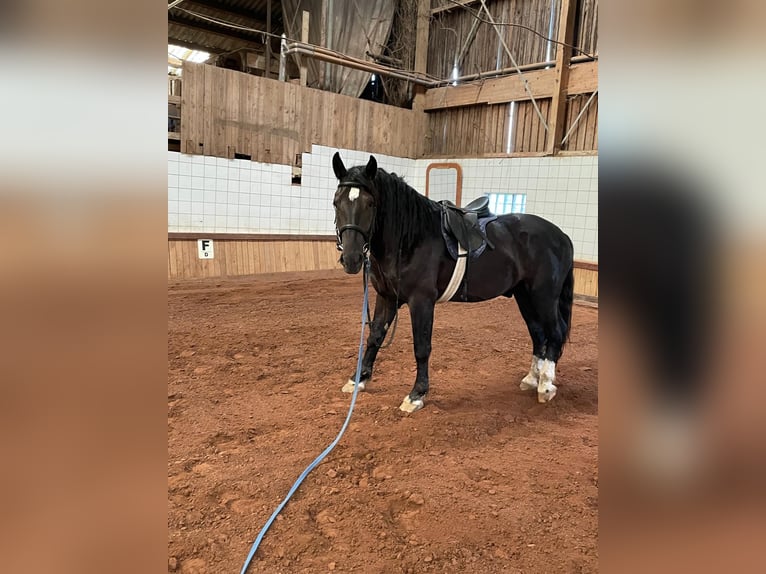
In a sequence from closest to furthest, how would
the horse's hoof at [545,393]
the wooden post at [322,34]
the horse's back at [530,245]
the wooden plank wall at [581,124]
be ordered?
the horse's hoof at [545,393] → the horse's back at [530,245] → the wooden plank wall at [581,124] → the wooden post at [322,34]

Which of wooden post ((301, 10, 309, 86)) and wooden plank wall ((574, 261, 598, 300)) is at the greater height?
wooden post ((301, 10, 309, 86))

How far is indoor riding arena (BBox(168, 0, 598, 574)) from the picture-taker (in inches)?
Answer: 70.2

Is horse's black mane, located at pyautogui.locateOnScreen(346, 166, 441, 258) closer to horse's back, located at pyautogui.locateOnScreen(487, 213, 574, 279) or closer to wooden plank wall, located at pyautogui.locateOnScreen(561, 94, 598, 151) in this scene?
horse's back, located at pyautogui.locateOnScreen(487, 213, 574, 279)

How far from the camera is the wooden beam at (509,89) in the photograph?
20.5ft

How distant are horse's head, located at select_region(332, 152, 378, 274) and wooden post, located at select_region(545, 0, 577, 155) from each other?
4.95m

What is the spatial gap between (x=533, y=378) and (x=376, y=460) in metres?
1.47

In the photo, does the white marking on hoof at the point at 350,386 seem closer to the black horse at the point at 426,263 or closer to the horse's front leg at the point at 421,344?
the black horse at the point at 426,263

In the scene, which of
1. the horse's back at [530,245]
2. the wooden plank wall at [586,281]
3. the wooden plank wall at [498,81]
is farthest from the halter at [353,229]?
the wooden plank wall at [498,81]

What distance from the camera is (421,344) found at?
109 inches

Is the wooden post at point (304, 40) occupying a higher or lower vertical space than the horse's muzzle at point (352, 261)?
higher

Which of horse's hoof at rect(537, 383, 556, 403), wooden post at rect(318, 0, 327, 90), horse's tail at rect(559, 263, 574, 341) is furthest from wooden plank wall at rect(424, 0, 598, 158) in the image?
horse's hoof at rect(537, 383, 556, 403)

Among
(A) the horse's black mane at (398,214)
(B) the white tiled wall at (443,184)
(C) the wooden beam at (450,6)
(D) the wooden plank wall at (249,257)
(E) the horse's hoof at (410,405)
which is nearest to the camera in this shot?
(A) the horse's black mane at (398,214)

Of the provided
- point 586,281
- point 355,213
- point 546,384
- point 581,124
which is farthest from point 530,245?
point 581,124
